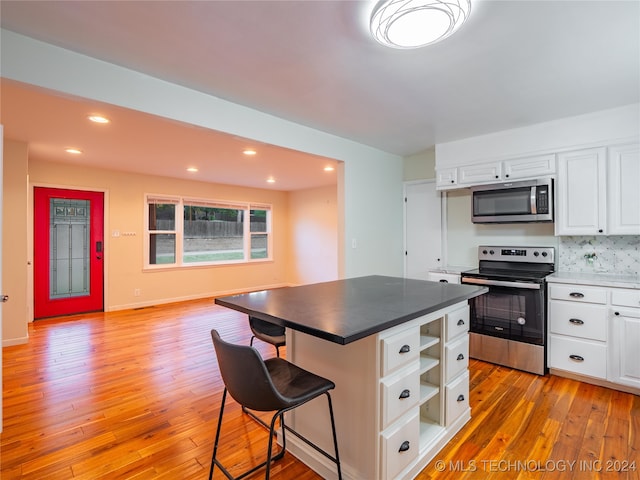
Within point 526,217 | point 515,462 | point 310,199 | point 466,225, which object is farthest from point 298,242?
point 515,462

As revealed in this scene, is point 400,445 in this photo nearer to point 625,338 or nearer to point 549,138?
point 625,338

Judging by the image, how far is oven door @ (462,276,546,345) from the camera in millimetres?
2893

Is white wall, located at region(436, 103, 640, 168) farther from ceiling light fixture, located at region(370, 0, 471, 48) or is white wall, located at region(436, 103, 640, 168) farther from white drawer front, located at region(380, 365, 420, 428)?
white drawer front, located at region(380, 365, 420, 428)

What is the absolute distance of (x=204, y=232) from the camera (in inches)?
259

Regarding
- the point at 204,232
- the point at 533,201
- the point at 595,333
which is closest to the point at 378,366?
the point at 595,333

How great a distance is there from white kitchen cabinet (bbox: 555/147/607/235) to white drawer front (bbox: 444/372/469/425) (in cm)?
193

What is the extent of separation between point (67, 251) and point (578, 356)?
6572mm

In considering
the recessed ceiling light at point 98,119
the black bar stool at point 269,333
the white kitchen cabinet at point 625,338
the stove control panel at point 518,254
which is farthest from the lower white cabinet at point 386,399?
the recessed ceiling light at point 98,119

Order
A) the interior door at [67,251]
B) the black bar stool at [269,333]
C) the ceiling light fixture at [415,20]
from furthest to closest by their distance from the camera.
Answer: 1. the interior door at [67,251]
2. the black bar stool at [269,333]
3. the ceiling light fixture at [415,20]

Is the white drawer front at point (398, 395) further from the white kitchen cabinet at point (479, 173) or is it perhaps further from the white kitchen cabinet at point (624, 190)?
the white kitchen cabinet at point (479, 173)

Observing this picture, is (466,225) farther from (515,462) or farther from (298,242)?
(298,242)

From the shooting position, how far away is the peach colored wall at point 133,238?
5.03 m

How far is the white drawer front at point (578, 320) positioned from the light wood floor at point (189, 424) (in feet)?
1.43

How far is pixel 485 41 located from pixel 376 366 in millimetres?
1904
